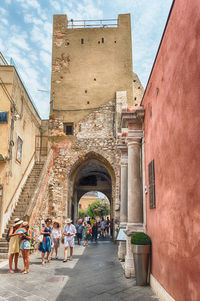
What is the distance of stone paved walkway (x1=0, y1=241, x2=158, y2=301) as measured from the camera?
454cm

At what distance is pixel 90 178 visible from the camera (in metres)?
23.2

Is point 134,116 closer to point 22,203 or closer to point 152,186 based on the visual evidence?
point 152,186

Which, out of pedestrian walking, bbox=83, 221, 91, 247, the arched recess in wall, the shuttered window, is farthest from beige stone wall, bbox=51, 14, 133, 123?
the shuttered window

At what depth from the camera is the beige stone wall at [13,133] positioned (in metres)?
10.8

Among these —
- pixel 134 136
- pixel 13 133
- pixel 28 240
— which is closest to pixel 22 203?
pixel 13 133

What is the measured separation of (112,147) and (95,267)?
29.4 feet

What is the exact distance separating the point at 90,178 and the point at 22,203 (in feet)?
37.2

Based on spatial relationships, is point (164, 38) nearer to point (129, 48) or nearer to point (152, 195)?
point (152, 195)

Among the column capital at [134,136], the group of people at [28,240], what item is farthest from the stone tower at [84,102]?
the column capital at [134,136]

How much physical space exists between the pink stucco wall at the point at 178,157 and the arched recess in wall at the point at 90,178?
10.9 meters

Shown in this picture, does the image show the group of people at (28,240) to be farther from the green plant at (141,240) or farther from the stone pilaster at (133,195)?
the green plant at (141,240)

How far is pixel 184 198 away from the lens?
319cm

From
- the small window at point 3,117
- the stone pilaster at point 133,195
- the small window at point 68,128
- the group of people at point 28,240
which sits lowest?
the group of people at point 28,240

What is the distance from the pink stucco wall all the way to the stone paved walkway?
739mm
